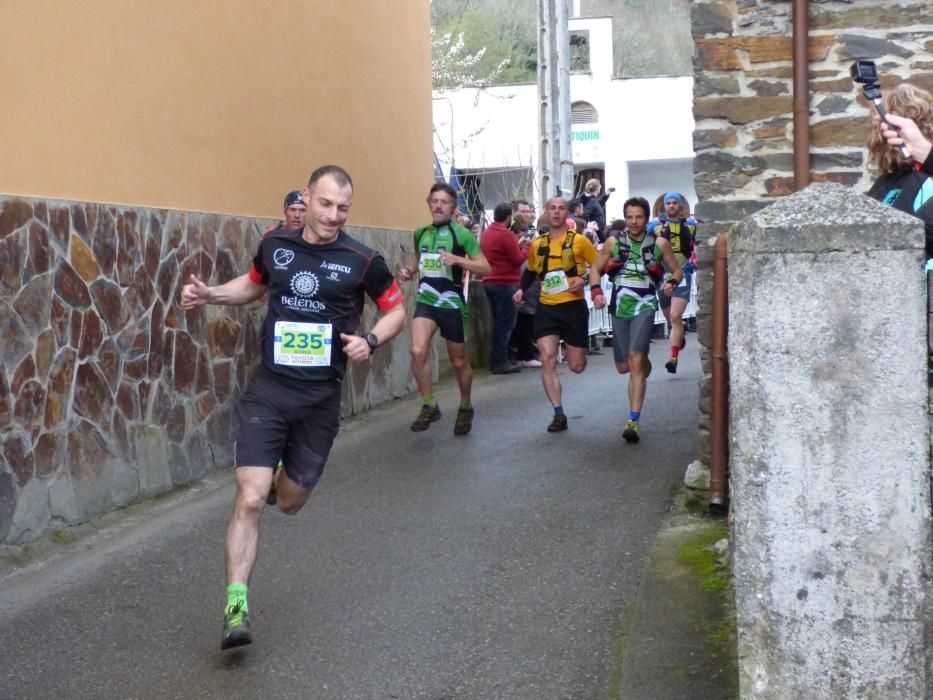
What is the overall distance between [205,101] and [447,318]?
8.70 ft

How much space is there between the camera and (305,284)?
5.85m

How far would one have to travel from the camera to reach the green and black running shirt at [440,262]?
10836 millimetres

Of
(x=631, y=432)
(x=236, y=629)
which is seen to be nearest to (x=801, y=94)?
(x=631, y=432)

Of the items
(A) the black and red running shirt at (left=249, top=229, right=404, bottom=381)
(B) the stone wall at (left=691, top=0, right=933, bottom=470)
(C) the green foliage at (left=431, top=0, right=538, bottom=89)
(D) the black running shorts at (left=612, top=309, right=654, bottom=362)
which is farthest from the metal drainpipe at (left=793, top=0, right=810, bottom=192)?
(C) the green foliage at (left=431, top=0, right=538, bottom=89)

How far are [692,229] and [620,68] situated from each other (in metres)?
34.4

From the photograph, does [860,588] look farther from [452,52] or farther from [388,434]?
[452,52]

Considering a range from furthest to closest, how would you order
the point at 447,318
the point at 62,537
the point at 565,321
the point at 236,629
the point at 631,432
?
the point at 565,321
the point at 447,318
the point at 631,432
the point at 62,537
the point at 236,629

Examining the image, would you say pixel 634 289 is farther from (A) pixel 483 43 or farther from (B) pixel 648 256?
(A) pixel 483 43

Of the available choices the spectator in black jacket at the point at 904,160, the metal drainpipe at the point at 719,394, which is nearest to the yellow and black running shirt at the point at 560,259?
the metal drainpipe at the point at 719,394

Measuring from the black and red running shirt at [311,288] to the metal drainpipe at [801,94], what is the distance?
123 inches

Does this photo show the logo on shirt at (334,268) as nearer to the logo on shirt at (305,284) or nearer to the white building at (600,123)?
the logo on shirt at (305,284)

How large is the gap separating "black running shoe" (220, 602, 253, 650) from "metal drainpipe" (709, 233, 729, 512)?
3052 millimetres

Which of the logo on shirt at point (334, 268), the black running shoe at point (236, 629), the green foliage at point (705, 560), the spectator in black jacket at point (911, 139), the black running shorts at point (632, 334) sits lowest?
the green foliage at point (705, 560)

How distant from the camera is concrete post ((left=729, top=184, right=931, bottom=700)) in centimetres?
371
